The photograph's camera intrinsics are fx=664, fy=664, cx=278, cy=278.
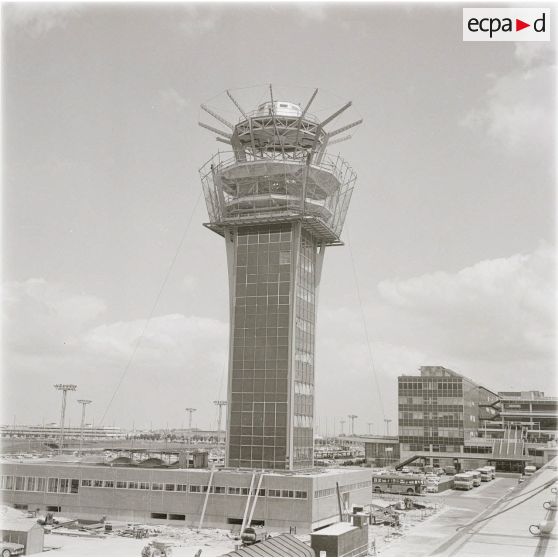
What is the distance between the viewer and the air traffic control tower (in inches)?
3253

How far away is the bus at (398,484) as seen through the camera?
109 m

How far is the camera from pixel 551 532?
49.1m

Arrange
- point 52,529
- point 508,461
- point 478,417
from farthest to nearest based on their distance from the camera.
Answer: point 478,417, point 508,461, point 52,529

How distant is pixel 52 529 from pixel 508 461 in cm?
12100

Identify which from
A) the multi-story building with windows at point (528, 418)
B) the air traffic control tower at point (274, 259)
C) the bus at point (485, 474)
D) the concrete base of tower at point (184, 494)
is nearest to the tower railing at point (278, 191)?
the air traffic control tower at point (274, 259)

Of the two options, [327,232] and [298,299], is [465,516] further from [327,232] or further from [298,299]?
[327,232]

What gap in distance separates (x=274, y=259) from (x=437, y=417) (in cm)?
9421

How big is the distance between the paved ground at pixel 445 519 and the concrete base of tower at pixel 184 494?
34.0ft

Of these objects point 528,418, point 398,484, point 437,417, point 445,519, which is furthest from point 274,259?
point 528,418

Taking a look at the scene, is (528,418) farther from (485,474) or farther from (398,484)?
(398,484)

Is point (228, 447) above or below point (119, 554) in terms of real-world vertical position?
above

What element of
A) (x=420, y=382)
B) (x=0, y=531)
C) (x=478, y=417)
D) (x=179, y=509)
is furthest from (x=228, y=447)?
(x=478, y=417)

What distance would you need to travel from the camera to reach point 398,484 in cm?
11056

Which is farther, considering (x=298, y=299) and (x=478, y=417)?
(x=478, y=417)
